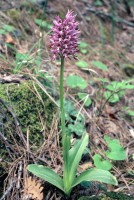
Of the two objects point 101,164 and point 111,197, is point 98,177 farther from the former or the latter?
point 101,164

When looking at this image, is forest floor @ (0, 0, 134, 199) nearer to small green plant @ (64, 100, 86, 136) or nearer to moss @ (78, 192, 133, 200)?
small green plant @ (64, 100, 86, 136)

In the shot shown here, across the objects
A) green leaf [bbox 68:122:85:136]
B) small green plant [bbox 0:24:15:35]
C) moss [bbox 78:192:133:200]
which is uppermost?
small green plant [bbox 0:24:15:35]

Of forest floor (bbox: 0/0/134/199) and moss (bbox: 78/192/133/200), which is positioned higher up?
forest floor (bbox: 0/0/134/199)

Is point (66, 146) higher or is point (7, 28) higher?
point (7, 28)

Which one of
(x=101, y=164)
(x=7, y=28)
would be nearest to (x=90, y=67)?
(x=7, y=28)

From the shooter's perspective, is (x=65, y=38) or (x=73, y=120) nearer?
(x=65, y=38)

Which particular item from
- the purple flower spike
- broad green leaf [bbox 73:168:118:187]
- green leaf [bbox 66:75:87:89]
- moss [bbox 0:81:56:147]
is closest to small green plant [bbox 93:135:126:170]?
broad green leaf [bbox 73:168:118:187]
